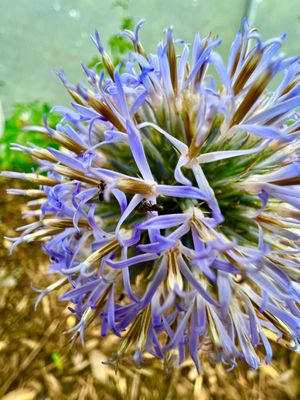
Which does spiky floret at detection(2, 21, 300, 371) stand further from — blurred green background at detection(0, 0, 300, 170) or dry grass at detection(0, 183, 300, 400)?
blurred green background at detection(0, 0, 300, 170)

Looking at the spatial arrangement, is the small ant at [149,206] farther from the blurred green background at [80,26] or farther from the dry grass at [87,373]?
the blurred green background at [80,26]

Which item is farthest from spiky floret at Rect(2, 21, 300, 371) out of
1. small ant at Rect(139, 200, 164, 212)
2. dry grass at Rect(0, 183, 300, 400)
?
dry grass at Rect(0, 183, 300, 400)

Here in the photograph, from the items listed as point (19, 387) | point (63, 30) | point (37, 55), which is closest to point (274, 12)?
point (63, 30)

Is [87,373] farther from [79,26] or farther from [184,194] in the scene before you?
[79,26]

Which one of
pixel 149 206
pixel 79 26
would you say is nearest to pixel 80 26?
pixel 79 26

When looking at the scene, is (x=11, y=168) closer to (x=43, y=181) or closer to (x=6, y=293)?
(x=6, y=293)

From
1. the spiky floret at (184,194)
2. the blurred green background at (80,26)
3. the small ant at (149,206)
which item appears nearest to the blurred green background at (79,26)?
the blurred green background at (80,26)
